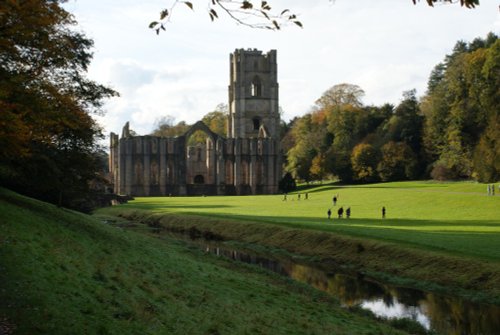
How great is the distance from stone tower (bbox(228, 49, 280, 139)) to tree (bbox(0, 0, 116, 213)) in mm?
82405

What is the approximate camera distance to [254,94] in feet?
375

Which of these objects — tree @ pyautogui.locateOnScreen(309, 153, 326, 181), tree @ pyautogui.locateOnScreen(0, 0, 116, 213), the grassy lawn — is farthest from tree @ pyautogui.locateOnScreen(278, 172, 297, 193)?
tree @ pyautogui.locateOnScreen(0, 0, 116, 213)

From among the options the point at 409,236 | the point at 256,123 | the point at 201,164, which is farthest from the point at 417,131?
the point at 409,236

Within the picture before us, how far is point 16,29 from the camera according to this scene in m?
15.7

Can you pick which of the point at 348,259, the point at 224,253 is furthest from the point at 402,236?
the point at 224,253

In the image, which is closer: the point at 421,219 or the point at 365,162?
the point at 421,219

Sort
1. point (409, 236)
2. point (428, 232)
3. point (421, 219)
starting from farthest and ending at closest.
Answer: point (421, 219) < point (428, 232) < point (409, 236)

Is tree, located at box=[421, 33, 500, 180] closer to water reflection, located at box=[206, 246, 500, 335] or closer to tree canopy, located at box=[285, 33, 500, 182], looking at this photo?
tree canopy, located at box=[285, 33, 500, 182]

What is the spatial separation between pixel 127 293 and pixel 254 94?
10116cm

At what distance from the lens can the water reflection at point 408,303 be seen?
55.8 ft

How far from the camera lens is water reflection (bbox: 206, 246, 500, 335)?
55.8ft

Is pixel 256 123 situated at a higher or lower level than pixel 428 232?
higher

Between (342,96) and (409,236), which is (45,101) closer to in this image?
(409,236)

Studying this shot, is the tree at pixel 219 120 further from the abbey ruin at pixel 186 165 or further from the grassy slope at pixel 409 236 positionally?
the grassy slope at pixel 409 236
